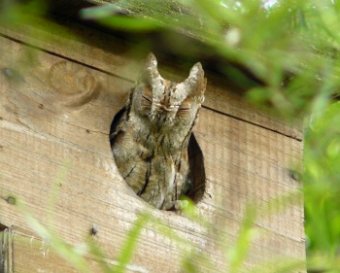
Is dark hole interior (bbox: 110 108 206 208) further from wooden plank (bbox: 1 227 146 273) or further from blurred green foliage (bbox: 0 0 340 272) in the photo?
blurred green foliage (bbox: 0 0 340 272)

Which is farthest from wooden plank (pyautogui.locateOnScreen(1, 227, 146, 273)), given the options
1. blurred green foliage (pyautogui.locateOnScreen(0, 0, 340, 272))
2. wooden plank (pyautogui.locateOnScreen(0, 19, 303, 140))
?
blurred green foliage (pyautogui.locateOnScreen(0, 0, 340, 272))

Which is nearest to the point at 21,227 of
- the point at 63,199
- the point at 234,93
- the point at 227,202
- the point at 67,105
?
the point at 63,199

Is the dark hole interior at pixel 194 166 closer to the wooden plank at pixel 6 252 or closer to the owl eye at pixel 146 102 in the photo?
the owl eye at pixel 146 102

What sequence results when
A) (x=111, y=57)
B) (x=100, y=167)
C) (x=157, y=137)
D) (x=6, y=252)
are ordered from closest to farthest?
(x=6, y=252) < (x=100, y=167) < (x=111, y=57) < (x=157, y=137)

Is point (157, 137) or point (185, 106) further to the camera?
point (157, 137)

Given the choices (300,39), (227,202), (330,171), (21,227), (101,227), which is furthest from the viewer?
(227,202)

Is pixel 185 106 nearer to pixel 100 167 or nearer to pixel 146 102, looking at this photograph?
pixel 146 102

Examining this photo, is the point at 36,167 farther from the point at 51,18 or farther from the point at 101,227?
the point at 51,18

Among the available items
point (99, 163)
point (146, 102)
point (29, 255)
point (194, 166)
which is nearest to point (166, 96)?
point (146, 102)
